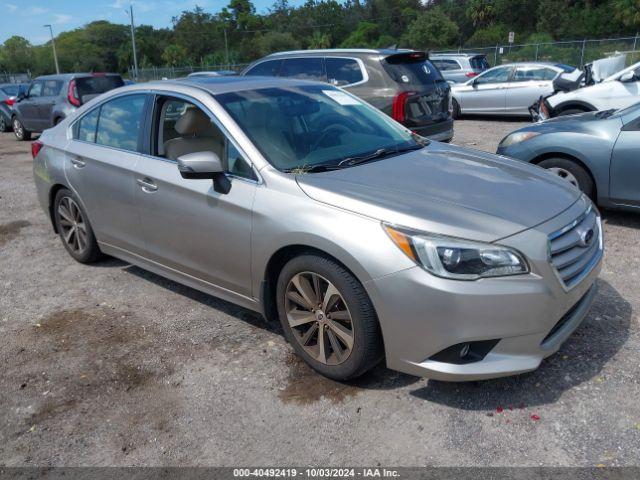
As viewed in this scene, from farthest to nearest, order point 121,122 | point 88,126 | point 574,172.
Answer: point 574,172, point 88,126, point 121,122

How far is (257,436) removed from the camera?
295cm

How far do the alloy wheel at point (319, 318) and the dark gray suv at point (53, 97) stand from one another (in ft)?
37.7

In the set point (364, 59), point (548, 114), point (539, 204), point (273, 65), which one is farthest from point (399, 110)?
point (539, 204)

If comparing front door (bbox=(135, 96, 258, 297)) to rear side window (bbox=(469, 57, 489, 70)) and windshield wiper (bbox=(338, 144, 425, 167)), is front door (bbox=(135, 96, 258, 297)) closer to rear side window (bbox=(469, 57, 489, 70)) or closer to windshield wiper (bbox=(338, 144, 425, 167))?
windshield wiper (bbox=(338, 144, 425, 167))

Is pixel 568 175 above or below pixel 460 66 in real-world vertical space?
below

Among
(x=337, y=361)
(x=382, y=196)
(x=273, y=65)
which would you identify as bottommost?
(x=337, y=361)

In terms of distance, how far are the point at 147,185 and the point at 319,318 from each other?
1.75 meters

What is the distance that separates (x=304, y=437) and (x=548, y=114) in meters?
8.78

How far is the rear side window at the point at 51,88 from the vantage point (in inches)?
559

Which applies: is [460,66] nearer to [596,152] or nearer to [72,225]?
[596,152]

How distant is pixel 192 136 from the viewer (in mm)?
4301

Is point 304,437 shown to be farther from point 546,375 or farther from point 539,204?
point 539,204

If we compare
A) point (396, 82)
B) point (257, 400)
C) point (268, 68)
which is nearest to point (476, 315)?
point (257, 400)

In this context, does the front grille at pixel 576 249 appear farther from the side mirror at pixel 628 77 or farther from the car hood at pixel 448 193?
the side mirror at pixel 628 77
